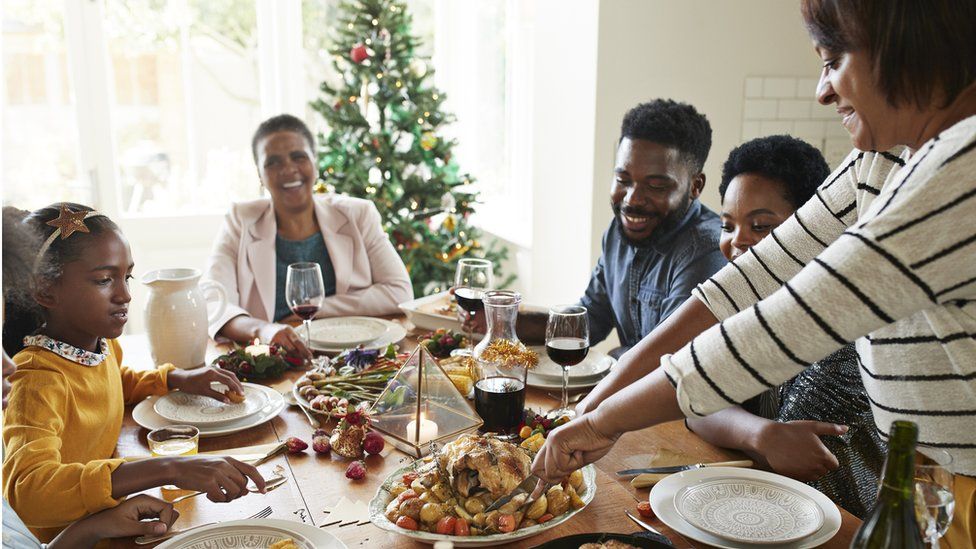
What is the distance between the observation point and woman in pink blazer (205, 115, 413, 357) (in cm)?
266

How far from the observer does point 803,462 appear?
1.31 meters

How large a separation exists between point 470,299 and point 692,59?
84.5 inches

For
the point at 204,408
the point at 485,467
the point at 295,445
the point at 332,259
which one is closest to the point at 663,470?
the point at 485,467

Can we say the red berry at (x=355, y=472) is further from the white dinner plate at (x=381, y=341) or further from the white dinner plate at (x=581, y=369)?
the white dinner plate at (x=381, y=341)

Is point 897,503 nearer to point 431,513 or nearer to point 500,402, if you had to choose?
point 431,513

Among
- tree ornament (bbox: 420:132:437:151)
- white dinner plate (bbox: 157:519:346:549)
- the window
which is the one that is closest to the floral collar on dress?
white dinner plate (bbox: 157:519:346:549)

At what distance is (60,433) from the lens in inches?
53.1

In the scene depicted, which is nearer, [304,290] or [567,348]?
[567,348]

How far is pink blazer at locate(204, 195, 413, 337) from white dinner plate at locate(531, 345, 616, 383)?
0.87 metres

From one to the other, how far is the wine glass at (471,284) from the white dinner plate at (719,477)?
2.66 ft

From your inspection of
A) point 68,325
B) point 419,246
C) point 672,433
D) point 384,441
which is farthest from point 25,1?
point 672,433

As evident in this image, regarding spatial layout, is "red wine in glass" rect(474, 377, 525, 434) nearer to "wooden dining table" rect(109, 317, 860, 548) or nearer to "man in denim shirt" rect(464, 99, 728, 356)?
"wooden dining table" rect(109, 317, 860, 548)

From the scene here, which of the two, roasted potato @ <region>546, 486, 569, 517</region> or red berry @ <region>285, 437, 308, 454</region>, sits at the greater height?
roasted potato @ <region>546, 486, 569, 517</region>

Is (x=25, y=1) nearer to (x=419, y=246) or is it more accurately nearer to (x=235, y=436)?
(x=419, y=246)
